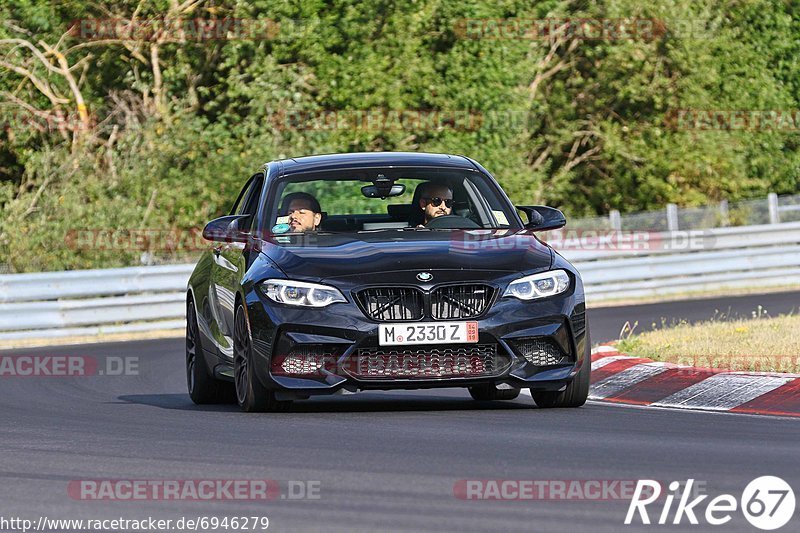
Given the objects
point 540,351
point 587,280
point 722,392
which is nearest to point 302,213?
point 540,351

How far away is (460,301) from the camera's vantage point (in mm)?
9703

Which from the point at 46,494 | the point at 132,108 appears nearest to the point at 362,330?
the point at 46,494

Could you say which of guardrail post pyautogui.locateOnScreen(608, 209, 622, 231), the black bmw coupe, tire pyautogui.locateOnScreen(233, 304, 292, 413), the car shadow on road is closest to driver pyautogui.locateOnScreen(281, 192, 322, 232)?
the black bmw coupe

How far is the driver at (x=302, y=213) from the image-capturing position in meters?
11.1

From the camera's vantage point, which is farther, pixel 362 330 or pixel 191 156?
pixel 191 156

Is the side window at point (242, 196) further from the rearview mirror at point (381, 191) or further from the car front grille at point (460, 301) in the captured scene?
the car front grille at point (460, 301)

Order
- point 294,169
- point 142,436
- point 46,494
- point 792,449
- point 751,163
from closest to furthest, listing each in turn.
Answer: point 46,494 < point 792,449 < point 142,436 < point 294,169 < point 751,163

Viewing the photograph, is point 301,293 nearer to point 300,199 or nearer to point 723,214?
point 300,199

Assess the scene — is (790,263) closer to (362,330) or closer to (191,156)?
(191,156)

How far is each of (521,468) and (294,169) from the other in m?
4.52

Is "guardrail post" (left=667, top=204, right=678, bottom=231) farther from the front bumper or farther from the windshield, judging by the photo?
Result: the front bumper

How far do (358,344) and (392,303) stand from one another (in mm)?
297

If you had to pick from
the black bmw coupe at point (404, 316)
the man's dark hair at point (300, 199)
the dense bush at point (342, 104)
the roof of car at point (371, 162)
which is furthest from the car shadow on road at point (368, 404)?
the dense bush at point (342, 104)

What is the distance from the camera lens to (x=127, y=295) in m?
23.2
